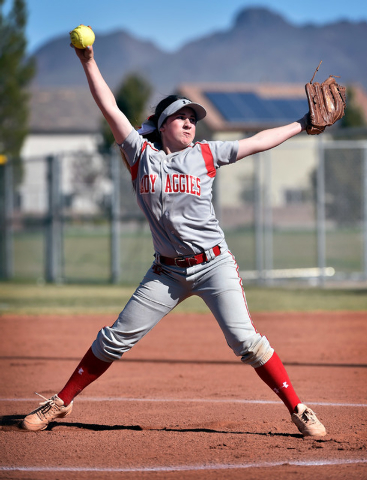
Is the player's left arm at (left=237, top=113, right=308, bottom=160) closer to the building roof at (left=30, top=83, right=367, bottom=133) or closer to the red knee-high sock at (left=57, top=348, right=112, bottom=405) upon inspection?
the red knee-high sock at (left=57, top=348, right=112, bottom=405)

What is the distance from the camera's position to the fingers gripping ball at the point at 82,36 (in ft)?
13.1

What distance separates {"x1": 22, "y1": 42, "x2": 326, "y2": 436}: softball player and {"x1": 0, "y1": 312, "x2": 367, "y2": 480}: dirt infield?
1.47ft

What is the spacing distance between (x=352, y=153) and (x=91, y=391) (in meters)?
16.1

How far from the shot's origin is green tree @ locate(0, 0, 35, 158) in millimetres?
27922

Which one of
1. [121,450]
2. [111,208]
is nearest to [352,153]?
[111,208]

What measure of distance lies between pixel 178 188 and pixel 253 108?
22016 millimetres

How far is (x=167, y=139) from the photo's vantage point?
14.0 ft

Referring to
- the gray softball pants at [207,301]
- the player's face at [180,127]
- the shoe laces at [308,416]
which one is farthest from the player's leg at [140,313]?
the shoe laces at [308,416]

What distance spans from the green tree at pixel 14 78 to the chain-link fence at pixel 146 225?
281 inches

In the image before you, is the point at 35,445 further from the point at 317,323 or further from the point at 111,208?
the point at 111,208

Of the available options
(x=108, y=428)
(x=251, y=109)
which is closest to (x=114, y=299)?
(x=108, y=428)

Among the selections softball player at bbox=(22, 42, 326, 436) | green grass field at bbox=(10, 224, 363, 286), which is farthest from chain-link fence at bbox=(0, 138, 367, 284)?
softball player at bbox=(22, 42, 326, 436)

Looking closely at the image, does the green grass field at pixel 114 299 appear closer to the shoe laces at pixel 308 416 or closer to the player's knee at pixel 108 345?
the player's knee at pixel 108 345

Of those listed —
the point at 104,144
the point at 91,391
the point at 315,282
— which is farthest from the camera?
the point at 104,144
